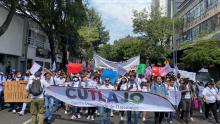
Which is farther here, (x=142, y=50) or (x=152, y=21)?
(x=142, y=50)

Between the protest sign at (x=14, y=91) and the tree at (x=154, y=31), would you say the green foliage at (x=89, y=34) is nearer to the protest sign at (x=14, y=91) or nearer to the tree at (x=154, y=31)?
the tree at (x=154, y=31)

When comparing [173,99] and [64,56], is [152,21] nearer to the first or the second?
[64,56]

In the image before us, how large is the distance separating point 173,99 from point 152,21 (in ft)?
137

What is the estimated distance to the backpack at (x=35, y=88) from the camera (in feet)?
42.8

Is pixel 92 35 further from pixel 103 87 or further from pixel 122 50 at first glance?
pixel 103 87

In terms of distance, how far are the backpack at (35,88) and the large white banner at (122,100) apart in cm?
201

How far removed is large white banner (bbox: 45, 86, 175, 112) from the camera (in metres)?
13.9

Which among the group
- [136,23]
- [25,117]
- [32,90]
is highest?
[136,23]

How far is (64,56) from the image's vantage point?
50.7m

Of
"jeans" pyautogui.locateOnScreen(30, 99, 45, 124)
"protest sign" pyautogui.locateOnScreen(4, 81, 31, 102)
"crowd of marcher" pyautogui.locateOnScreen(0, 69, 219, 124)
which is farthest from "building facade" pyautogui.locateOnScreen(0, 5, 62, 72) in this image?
"jeans" pyautogui.locateOnScreen(30, 99, 45, 124)

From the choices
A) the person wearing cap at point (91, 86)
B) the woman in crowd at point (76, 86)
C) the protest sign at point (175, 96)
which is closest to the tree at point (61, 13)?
the woman in crowd at point (76, 86)

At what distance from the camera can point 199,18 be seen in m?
58.5

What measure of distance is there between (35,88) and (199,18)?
157ft

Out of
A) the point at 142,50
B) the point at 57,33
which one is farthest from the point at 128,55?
the point at 57,33
